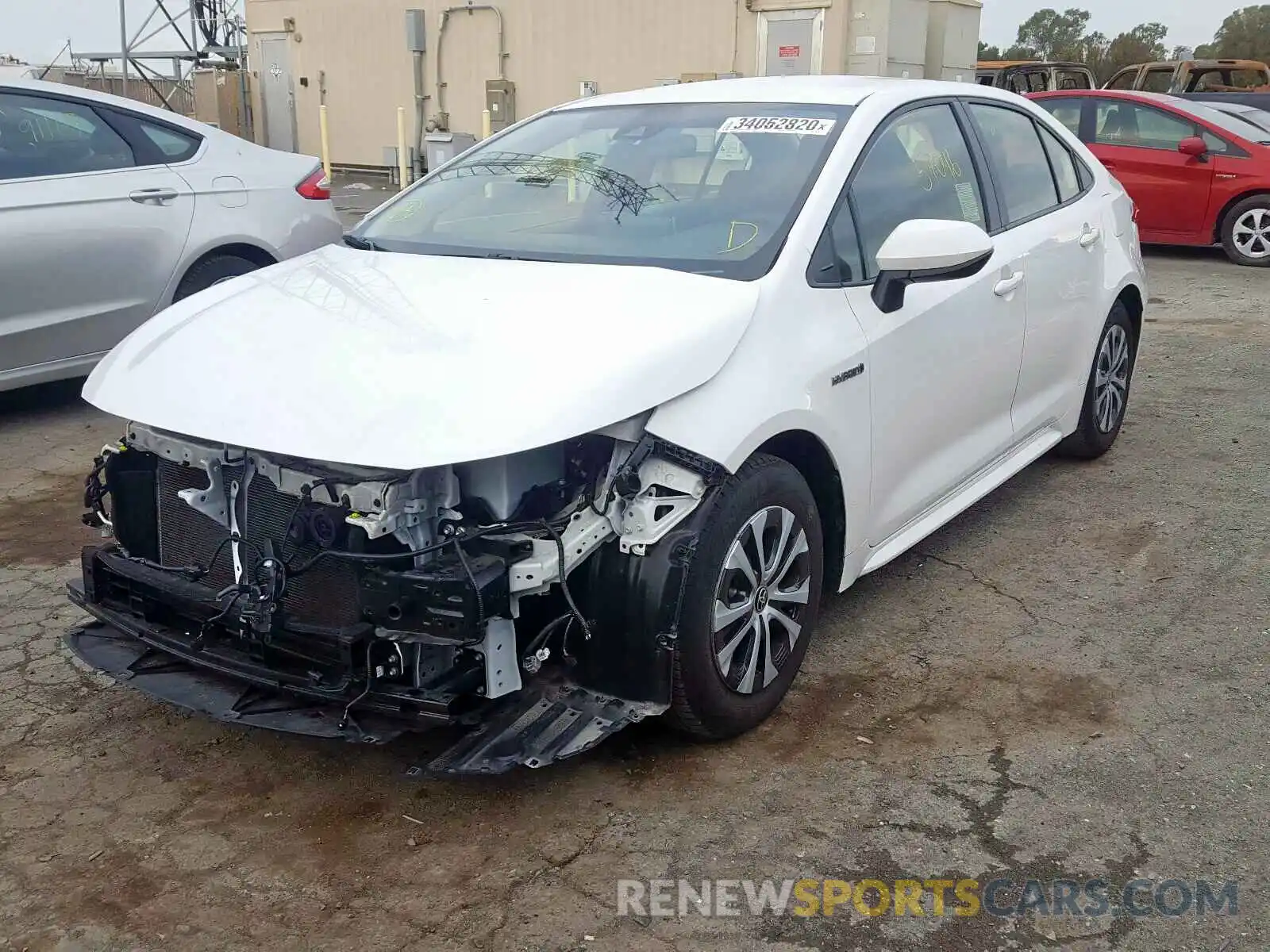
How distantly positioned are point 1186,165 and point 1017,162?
25.8 feet

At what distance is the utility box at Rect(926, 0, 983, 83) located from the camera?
52.6 feet

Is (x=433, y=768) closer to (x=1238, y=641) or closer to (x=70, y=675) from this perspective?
(x=70, y=675)

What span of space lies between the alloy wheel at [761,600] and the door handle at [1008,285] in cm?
141

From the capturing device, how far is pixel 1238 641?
13.3 ft

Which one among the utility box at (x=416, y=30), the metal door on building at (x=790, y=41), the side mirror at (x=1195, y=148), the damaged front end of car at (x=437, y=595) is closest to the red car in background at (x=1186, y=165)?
the side mirror at (x=1195, y=148)

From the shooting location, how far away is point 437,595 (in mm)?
2750

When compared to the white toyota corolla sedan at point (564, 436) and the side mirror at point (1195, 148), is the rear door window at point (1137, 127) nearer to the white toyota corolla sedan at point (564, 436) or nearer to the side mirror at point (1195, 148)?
the side mirror at point (1195, 148)

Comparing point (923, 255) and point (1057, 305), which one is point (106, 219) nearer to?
point (923, 255)

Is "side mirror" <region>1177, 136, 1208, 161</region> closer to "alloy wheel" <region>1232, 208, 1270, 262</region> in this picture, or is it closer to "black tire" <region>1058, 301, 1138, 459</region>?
"alloy wheel" <region>1232, 208, 1270, 262</region>

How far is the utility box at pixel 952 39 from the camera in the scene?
16047mm

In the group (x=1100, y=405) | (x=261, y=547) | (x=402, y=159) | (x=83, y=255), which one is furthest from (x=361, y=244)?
(x=402, y=159)

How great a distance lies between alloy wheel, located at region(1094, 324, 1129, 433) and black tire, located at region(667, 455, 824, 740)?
2516 millimetres

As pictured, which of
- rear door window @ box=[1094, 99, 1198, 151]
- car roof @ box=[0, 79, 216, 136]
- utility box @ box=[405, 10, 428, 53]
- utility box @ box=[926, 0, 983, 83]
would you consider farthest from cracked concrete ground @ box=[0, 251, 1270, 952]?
utility box @ box=[405, 10, 428, 53]

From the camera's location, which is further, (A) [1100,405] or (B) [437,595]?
(A) [1100,405]
